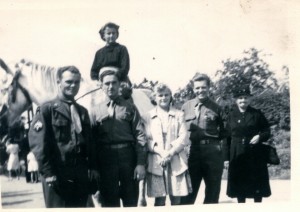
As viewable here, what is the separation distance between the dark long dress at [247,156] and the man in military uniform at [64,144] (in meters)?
0.74

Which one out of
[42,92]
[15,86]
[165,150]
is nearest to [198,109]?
[165,150]

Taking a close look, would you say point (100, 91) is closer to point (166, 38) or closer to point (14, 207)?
point (166, 38)

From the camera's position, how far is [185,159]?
2.98 m

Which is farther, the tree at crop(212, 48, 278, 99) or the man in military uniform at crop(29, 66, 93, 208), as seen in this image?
the tree at crop(212, 48, 278, 99)

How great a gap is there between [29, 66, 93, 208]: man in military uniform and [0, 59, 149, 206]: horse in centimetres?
3

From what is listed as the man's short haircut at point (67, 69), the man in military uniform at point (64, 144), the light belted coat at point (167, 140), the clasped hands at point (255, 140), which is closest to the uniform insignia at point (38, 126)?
the man in military uniform at point (64, 144)

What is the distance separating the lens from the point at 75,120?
2936mm

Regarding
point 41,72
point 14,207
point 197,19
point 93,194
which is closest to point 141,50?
point 197,19

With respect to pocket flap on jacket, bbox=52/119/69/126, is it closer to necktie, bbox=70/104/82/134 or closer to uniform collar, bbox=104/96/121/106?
necktie, bbox=70/104/82/134

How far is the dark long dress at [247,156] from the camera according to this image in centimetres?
302

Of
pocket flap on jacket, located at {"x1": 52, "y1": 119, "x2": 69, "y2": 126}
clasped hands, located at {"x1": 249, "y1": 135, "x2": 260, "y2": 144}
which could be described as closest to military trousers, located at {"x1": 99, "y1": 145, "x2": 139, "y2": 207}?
pocket flap on jacket, located at {"x1": 52, "y1": 119, "x2": 69, "y2": 126}

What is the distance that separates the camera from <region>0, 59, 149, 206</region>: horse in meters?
2.96

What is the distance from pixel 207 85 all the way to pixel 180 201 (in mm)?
617

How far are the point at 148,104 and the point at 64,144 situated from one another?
0.47 metres
